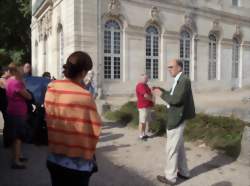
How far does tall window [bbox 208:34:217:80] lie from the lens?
27484mm

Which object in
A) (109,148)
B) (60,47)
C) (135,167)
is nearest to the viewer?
(135,167)

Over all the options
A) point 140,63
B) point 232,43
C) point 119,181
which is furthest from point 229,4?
point 119,181

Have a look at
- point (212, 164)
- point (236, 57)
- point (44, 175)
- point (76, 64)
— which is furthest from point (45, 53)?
point (76, 64)

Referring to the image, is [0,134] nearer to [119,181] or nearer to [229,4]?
[119,181]

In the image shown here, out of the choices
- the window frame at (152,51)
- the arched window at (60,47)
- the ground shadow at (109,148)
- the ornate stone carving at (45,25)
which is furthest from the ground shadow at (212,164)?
the ornate stone carving at (45,25)

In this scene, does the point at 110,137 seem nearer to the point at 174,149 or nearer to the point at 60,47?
the point at 174,149

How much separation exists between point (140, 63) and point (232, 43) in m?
9.35

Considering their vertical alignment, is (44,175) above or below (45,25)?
below

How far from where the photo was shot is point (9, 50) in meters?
37.9

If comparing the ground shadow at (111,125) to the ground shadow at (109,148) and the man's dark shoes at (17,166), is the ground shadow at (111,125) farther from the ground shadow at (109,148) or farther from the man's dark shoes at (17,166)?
the man's dark shoes at (17,166)

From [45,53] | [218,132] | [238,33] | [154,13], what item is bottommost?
[218,132]

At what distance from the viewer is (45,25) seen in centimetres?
2775

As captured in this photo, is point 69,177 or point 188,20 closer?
point 69,177

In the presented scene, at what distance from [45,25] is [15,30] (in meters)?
12.0
